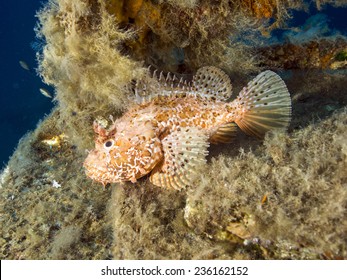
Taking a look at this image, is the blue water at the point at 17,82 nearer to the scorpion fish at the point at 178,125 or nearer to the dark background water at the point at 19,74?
the dark background water at the point at 19,74

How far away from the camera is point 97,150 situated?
418 centimetres

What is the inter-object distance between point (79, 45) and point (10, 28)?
7104cm

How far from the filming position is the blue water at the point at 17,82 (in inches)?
1519

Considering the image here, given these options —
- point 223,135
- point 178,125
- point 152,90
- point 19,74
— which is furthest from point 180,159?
point 19,74

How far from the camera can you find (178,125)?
4.53 m

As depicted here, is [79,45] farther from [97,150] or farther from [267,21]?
[267,21]

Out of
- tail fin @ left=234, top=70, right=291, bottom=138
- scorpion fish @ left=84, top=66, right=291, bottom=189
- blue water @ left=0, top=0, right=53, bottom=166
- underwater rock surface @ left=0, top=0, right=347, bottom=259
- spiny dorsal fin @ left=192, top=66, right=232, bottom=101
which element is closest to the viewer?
underwater rock surface @ left=0, top=0, right=347, bottom=259

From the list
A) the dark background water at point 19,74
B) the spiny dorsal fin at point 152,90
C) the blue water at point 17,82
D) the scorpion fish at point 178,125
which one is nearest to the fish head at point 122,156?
the scorpion fish at point 178,125

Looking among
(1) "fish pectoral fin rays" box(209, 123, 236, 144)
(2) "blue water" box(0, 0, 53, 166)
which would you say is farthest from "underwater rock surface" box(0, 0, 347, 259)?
(2) "blue water" box(0, 0, 53, 166)

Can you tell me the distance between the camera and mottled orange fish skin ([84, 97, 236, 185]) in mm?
4102

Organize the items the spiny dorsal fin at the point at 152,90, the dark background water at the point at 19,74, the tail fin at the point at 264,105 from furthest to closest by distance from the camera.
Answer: the dark background water at the point at 19,74 < the spiny dorsal fin at the point at 152,90 < the tail fin at the point at 264,105

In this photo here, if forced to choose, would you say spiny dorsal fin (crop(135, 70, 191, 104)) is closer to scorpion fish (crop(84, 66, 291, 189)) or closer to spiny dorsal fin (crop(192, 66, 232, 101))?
scorpion fish (crop(84, 66, 291, 189))

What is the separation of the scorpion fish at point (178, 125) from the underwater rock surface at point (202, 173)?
27 cm

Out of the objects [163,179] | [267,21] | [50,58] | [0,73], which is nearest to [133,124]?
[163,179]
